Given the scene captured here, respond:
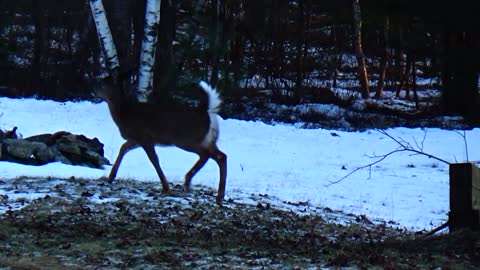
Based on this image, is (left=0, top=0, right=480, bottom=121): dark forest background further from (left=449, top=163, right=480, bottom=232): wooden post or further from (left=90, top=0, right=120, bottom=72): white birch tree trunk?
(left=449, top=163, right=480, bottom=232): wooden post

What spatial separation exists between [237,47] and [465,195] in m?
23.6

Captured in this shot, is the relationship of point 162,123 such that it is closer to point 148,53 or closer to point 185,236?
point 185,236

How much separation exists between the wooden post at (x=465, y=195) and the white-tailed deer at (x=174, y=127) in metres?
3.00

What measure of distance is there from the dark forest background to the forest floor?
37.0ft

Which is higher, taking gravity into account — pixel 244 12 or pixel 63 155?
pixel 244 12

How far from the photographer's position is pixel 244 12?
33.7m

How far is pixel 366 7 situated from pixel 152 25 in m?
12.8

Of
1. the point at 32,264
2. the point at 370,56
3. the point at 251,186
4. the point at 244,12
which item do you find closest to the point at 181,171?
the point at 251,186

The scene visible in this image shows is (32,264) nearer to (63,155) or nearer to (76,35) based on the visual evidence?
(63,155)

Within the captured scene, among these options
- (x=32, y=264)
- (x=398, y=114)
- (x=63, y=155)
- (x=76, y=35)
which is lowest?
(x=32, y=264)

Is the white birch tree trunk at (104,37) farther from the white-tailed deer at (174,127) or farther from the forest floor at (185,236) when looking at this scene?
the forest floor at (185,236)

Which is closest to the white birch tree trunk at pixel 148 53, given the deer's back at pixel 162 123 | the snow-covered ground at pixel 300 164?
the snow-covered ground at pixel 300 164

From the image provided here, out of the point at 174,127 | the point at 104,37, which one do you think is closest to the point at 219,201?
the point at 174,127

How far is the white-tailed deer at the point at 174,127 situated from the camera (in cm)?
1073
